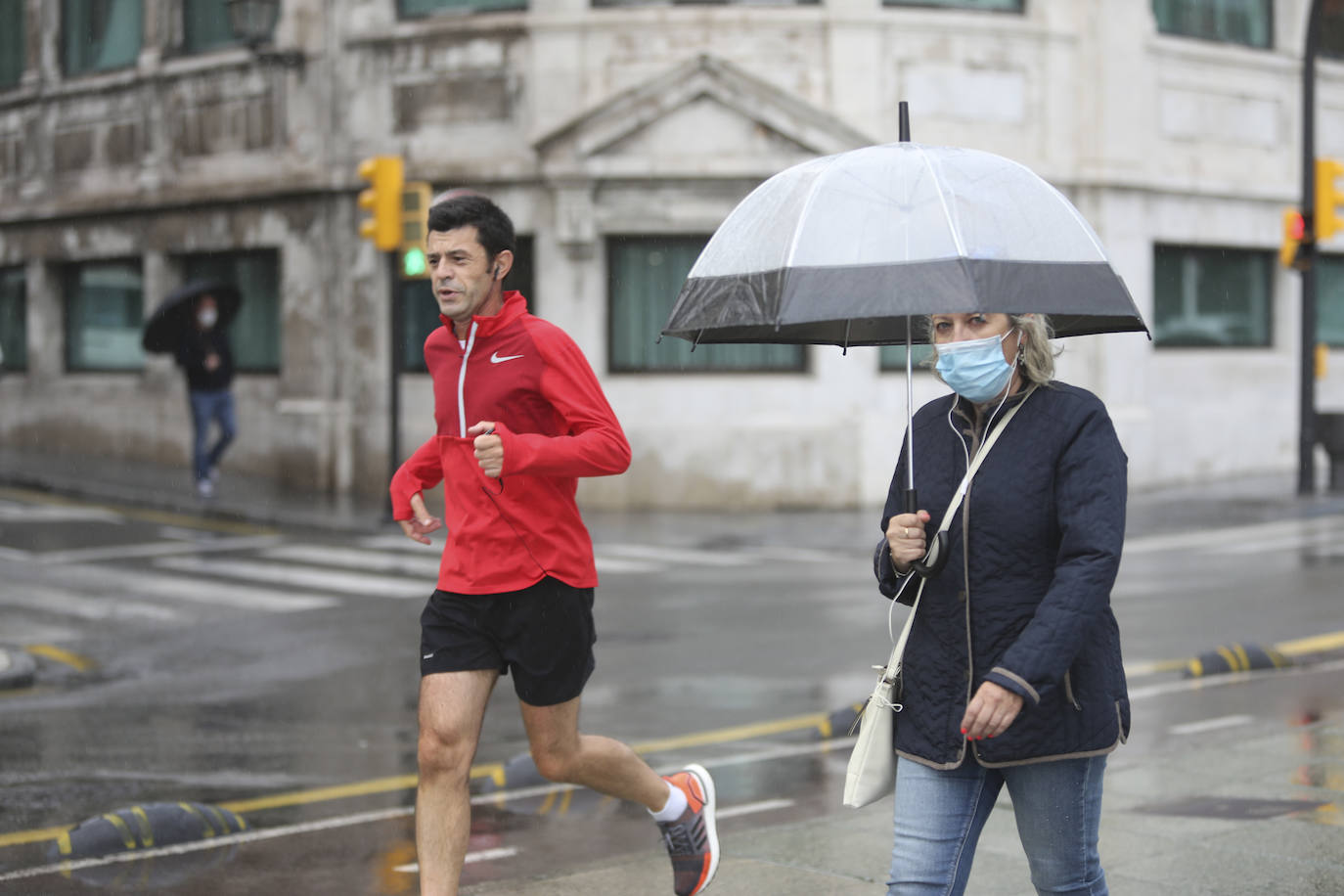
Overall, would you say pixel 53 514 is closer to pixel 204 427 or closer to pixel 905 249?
pixel 204 427

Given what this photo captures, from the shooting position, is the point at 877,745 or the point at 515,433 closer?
the point at 877,745

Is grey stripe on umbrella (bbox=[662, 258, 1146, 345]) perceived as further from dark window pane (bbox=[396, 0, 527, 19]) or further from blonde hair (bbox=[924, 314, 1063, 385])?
dark window pane (bbox=[396, 0, 527, 19])

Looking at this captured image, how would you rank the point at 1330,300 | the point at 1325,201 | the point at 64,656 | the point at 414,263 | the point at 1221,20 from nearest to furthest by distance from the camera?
the point at 64,656, the point at 414,263, the point at 1325,201, the point at 1221,20, the point at 1330,300

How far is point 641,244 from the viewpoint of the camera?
20.0 meters

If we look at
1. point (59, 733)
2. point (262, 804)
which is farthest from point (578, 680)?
point (59, 733)

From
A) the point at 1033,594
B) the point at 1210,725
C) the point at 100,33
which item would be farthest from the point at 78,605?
the point at 100,33

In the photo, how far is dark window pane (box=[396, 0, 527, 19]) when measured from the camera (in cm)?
2020

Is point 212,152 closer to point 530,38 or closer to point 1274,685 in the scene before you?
point 530,38

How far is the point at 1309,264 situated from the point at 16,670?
47.8 ft

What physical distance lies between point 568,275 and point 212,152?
5.55 metres

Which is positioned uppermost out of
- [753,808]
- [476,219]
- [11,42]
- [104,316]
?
[11,42]

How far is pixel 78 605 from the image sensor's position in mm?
12570

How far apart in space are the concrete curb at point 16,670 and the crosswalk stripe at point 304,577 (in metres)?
3.27

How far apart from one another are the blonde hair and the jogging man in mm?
1306
